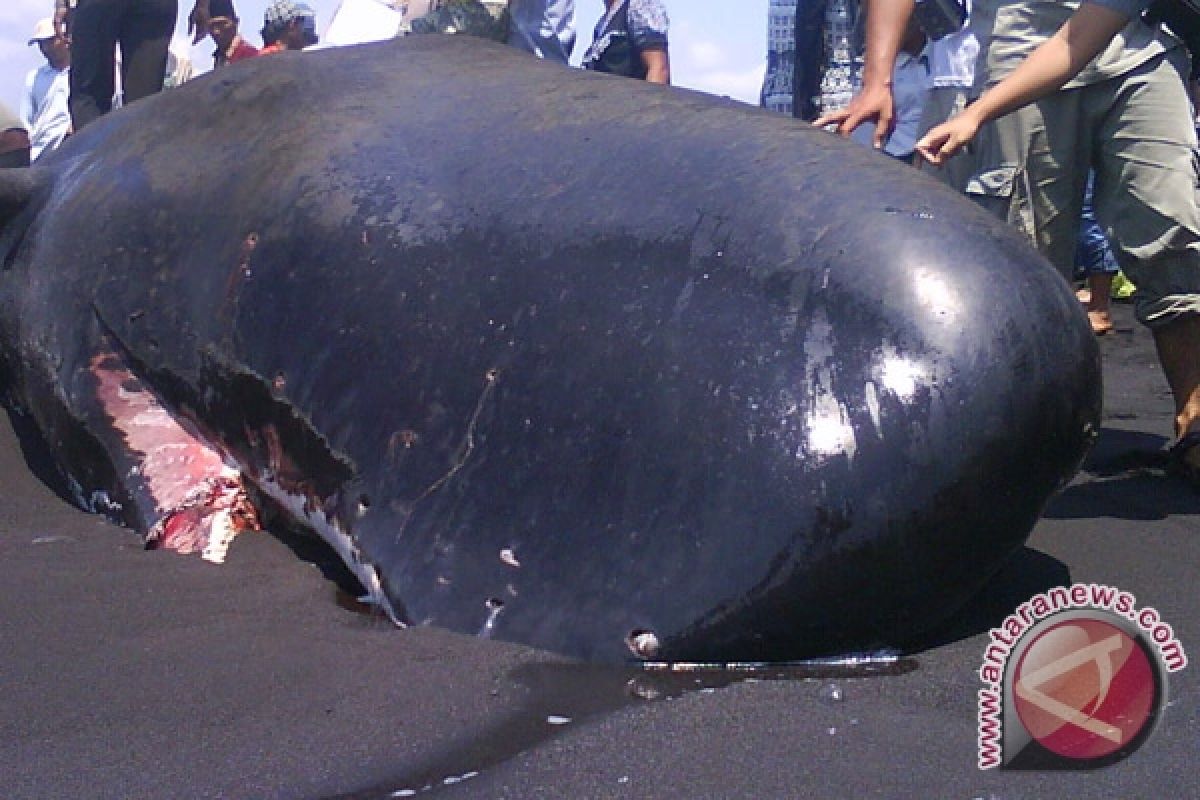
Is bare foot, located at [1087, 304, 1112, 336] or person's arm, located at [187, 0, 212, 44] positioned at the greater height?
person's arm, located at [187, 0, 212, 44]

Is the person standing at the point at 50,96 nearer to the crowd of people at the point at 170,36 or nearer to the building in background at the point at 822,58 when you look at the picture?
the crowd of people at the point at 170,36

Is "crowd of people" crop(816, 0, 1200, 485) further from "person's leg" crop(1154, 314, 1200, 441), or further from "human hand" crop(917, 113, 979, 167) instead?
"human hand" crop(917, 113, 979, 167)

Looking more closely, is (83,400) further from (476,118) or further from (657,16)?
(657,16)

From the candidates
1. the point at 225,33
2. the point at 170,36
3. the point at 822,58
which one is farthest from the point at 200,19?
the point at 822,58

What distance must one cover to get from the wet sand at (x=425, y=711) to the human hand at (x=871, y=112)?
110 centimetres

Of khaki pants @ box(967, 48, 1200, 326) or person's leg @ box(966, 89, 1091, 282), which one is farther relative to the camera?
person's leg @ box(966, 89, 1091, 282)

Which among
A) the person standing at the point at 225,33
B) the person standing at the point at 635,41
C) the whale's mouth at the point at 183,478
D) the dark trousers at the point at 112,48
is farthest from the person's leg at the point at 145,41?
the whale's mouth at the point at 183,478

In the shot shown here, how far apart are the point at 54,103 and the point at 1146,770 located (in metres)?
8.76

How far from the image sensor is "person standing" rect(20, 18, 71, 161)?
9289 millimetres

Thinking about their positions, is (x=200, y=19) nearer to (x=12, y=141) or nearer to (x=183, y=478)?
(x=12, y=141)

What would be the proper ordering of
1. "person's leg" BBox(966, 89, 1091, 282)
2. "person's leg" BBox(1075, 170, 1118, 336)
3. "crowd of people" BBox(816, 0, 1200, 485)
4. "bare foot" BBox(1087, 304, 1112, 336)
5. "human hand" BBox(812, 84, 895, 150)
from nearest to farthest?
1. "human hand" BBox(812, 84, 895, 150)
2. "crowd of people" BBox(816, 0, 1200, 485)
3. "person's leg" BBox(966, 89, 1091, 282)
4. "person's leg" BBox(1075, 170, 1118, 336)
5. "bare foot" BBox(1087, 304, 1112, 336)

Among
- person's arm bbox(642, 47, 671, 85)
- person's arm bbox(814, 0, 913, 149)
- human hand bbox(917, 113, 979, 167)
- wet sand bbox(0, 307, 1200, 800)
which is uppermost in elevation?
person's arm bbox(814, 0, 913, 149)

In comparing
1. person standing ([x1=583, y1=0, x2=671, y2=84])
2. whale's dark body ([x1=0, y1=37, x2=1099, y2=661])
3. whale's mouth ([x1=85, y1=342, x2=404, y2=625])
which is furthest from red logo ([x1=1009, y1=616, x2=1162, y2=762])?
person standing ([x1=583, y1=0, x2=671, y2=84])

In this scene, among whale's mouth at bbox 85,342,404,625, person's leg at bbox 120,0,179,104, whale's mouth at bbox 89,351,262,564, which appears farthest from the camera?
person's leg at bbox 120,0,179,104
